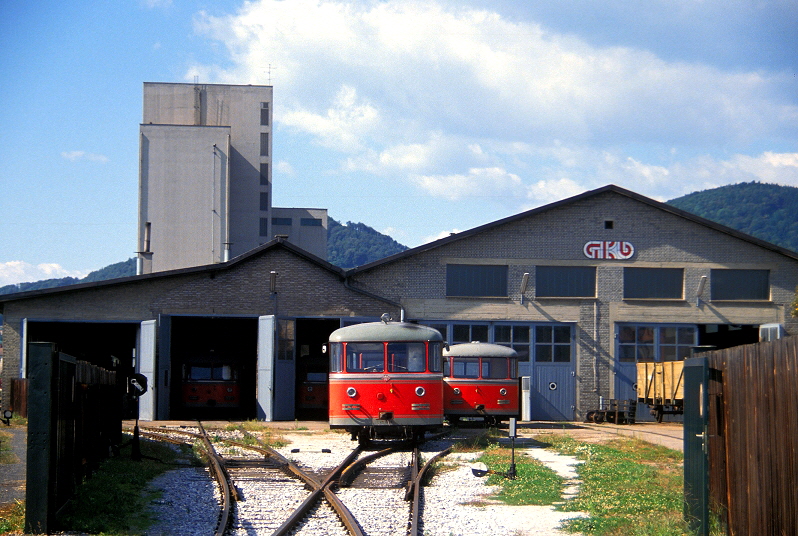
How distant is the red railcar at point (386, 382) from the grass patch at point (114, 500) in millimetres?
4509

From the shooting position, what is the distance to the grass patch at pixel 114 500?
10586 mm

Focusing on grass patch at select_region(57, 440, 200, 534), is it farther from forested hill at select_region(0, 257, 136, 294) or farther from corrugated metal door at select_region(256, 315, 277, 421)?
forested hill at select_region(0, 257, 136, 294)

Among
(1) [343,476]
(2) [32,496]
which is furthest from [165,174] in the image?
(2) [32,496]

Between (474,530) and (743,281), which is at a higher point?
(743,281)

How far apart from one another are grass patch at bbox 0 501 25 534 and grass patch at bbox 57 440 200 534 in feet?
1.41

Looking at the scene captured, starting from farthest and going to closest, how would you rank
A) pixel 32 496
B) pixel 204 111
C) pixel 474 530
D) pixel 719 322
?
pixel 204 111, pixel 719 322, pixel 474 530, pixel 32 496

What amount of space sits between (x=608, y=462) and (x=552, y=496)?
5025 mm

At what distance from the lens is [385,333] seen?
816 inches

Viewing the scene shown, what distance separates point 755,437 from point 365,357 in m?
12.9

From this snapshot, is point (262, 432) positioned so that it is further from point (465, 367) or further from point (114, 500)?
point (114, 500)

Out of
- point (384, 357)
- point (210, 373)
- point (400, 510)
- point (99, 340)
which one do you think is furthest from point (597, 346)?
point (400, 510)

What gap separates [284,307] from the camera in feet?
107

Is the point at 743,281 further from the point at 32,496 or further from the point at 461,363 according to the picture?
the point at 32,496

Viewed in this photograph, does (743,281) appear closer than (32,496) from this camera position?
No
